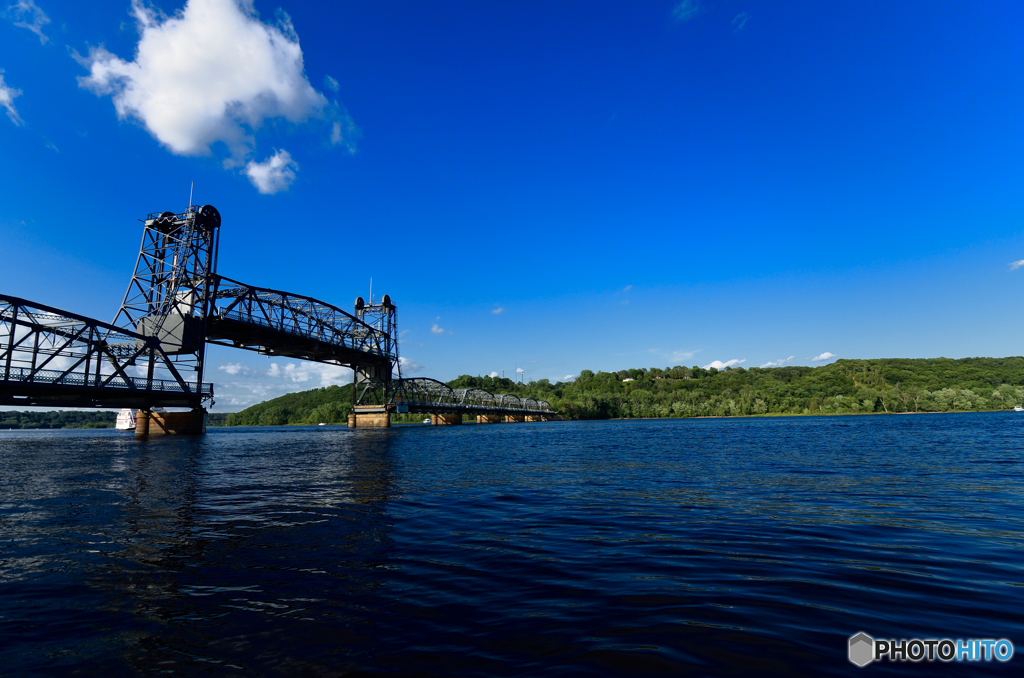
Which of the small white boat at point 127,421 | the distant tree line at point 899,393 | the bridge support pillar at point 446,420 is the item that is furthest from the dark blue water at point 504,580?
the distant tree line at point 899,393

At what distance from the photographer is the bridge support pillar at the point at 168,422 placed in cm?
5572

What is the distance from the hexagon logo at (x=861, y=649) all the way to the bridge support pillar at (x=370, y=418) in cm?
9552

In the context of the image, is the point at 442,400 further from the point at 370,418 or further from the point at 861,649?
the point at 861,649

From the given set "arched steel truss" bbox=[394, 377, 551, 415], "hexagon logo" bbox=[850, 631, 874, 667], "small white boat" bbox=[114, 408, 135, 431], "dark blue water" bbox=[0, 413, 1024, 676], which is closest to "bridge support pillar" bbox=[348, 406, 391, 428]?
"arched steel truss" bbox=[394, 377, 551, 415]

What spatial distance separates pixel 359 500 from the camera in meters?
14.3

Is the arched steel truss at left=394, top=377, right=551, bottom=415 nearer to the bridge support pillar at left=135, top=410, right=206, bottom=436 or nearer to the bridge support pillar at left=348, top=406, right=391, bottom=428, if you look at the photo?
the bridge support pillar at left=348, top=406, right=391, bottom=428

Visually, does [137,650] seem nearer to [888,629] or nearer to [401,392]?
[888,629]

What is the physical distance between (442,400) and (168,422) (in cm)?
8349

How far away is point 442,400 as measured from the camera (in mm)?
136500

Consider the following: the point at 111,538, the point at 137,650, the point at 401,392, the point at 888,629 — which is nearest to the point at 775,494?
the point at 888,629

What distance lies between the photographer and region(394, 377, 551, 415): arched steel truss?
338ft

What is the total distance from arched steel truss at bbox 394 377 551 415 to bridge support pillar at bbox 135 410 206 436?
1679 inches

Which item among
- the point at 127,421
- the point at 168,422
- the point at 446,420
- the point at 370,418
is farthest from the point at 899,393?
the point at 127,421

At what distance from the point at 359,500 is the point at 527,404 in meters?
179
